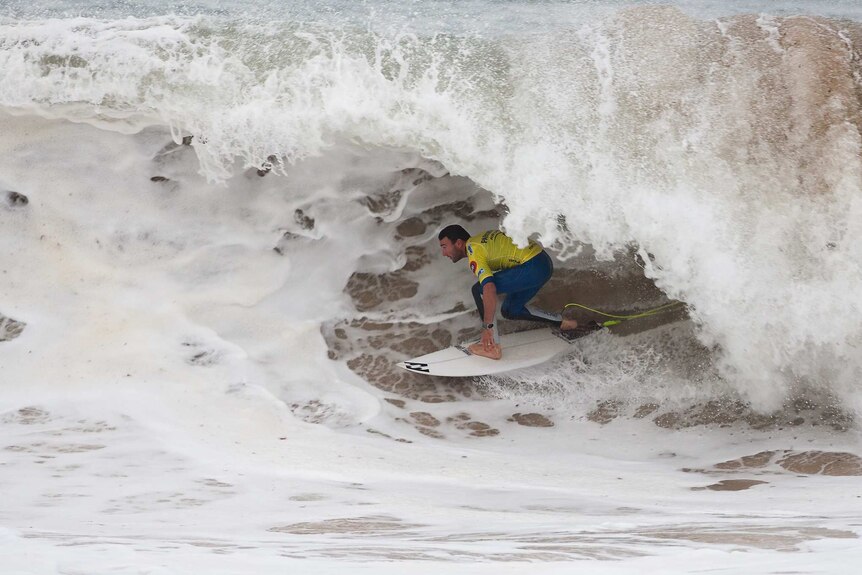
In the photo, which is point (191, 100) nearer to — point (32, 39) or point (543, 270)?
point (32, 39)

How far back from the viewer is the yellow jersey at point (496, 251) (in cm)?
532

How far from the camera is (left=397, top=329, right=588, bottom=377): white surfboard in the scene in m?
5.58

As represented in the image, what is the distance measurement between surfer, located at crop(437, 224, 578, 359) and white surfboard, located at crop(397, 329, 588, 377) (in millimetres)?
76

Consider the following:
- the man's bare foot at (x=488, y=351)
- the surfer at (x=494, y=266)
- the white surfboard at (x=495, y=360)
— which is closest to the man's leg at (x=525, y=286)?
the surfer at (x=494, y=266)

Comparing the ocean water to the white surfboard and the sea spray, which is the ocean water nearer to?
the sea spray

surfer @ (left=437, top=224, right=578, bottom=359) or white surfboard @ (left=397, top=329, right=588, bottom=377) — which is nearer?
surfer @ (left=437, top=224, right=578, bottom=359)

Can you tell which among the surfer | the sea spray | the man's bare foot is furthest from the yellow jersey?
the man's bare foot

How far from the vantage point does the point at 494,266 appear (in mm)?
5449

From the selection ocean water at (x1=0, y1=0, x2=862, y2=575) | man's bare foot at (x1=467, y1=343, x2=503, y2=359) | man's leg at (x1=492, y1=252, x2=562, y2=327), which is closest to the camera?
ocean water at (x1=0, y1=0, x2=862, y2=575)

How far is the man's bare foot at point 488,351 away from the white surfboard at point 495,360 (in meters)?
0.04

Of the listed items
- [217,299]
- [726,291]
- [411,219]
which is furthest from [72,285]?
[726,291]

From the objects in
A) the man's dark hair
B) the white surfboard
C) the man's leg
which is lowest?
the white surfboard

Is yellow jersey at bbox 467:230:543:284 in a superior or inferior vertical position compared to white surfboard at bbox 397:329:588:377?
superior

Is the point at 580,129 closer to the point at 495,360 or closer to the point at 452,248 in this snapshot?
the point at 452,248
